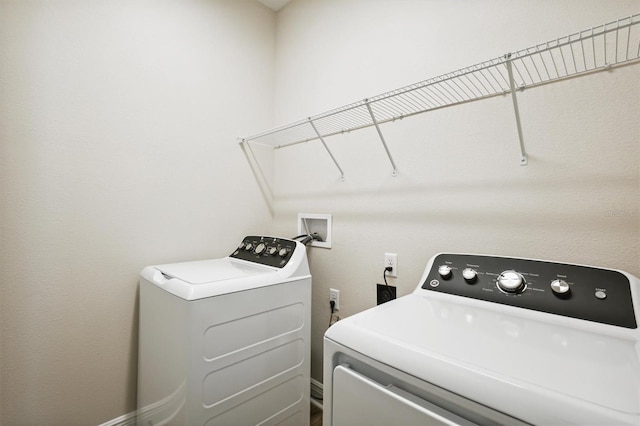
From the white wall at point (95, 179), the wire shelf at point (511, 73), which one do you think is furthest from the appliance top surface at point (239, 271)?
the wire shelf at point (511, 73)

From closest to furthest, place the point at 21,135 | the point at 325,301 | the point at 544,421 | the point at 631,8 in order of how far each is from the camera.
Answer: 1. the point at 544,421
2. the point at 631,8
3. the point at 21,135
4. the point at 325,301

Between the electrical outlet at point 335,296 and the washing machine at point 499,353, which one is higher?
the washing machine at point 499,353

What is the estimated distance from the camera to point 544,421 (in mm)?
477

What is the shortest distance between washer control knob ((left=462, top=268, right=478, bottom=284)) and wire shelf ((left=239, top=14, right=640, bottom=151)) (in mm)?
634

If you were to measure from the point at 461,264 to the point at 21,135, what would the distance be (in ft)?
6.26

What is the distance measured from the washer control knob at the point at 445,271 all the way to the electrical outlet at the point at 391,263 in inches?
14.2

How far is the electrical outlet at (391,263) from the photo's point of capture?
1.50m

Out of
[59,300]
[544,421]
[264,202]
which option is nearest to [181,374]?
[59,300]

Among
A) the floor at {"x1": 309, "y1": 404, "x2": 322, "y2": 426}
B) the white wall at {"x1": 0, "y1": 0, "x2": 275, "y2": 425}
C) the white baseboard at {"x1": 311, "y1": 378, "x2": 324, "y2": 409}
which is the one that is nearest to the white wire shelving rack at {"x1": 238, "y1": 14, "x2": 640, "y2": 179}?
the white wall at {"x1": 0, "y1": 0, "x2": 275, "y2": 425}

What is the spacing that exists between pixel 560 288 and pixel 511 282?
0.13m

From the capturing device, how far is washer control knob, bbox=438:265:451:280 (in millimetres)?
1110

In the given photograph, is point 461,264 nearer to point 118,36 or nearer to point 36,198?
point 36,198

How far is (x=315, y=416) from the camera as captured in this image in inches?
67.7

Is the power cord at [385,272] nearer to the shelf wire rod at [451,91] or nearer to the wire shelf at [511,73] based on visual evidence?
the wire shelf at [511,73]
